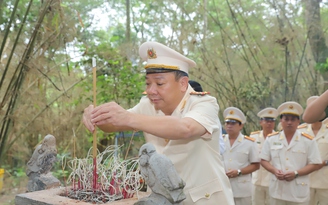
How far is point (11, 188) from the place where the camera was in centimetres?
703

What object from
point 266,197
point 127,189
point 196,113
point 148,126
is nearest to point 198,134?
point 196,113

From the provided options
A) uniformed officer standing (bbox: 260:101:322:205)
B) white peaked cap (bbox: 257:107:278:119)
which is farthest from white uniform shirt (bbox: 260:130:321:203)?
white peaked cap (bbox: 257:107:278:119)

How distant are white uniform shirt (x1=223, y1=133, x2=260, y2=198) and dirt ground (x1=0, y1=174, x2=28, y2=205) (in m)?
3.25

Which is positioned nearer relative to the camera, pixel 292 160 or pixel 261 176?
pixel 292 160

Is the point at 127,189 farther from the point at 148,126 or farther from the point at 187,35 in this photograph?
the point at 187,35

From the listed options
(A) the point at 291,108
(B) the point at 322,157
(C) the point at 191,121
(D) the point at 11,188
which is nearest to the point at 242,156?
(A) the point at 291,108

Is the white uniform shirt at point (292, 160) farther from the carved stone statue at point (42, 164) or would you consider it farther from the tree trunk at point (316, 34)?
the tree trunk at point (316, 34)

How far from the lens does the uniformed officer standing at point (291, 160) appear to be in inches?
175

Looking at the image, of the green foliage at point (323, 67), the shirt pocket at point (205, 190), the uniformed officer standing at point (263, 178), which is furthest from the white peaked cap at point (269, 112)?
the shirt pocket at point (205, 190)

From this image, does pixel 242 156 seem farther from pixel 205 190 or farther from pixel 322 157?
pixel 205 190

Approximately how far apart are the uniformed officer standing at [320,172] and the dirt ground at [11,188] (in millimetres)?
4025

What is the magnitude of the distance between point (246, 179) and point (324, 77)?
3319 millimetres

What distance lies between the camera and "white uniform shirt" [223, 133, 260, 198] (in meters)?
4.69

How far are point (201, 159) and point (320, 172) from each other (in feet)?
10.4
